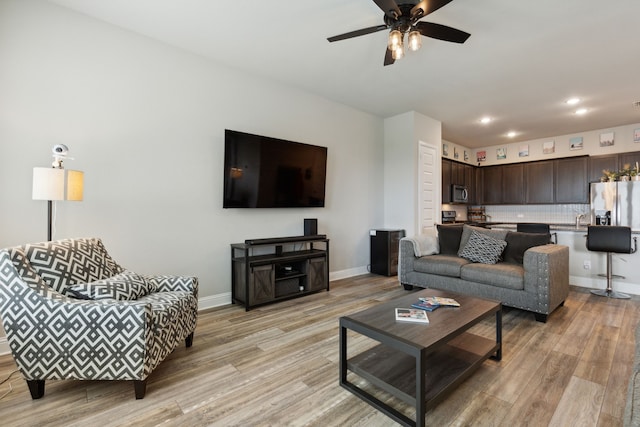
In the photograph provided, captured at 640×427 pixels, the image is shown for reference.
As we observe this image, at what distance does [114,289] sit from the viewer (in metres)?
1.88

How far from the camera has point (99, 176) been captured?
270cm

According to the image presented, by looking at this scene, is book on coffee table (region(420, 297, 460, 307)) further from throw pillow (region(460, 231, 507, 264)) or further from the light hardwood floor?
throw pillow (region(460, 231, 507, 264))

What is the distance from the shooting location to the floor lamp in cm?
203

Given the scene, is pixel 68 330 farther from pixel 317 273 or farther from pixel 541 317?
pixel 541 317

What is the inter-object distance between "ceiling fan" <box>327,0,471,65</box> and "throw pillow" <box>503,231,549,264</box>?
2377 millimetres

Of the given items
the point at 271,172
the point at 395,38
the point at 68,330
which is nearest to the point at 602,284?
the point at 395,38

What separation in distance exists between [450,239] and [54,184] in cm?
420

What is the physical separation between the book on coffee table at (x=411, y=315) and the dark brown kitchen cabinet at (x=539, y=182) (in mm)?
6211

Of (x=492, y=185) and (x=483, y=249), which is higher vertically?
(x=492, y=185)

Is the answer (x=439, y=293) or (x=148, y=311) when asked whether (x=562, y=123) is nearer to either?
(x=439, y=293)

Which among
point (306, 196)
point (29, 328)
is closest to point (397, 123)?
point (306, 196)

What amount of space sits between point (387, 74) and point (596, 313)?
11.6 ft

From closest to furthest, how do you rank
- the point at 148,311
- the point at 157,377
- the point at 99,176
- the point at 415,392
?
the point at 415,392 < the point at 148,311 < the point at 157,377 < the point at 99,176

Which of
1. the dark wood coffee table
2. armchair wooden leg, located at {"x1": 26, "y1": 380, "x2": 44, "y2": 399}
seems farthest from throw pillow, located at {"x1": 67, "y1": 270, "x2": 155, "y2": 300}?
the dark wood coffee table
